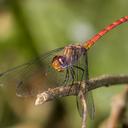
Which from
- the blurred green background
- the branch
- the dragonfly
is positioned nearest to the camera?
the branch

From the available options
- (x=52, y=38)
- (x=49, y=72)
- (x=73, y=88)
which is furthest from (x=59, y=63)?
(x=52, y=38)

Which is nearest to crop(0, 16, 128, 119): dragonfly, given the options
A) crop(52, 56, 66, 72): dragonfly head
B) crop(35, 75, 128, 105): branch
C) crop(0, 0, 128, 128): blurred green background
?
crop(52, 56, 66, 72): dragonfly head

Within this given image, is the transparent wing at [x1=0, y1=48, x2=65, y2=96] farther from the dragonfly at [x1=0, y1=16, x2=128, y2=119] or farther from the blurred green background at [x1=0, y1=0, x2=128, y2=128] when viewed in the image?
the blurred green background at [x1=0, y1=0, x2=128, y2=128]

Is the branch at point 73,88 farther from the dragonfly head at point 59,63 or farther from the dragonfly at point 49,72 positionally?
the dragonfly head at point 59,63

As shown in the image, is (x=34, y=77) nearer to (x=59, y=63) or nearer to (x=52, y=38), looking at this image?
(x=59, y=63)

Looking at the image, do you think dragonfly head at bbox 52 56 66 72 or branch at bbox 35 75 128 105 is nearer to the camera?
branch at bbox 35 75 128 105

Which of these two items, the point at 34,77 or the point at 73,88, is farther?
the point at 34,77
